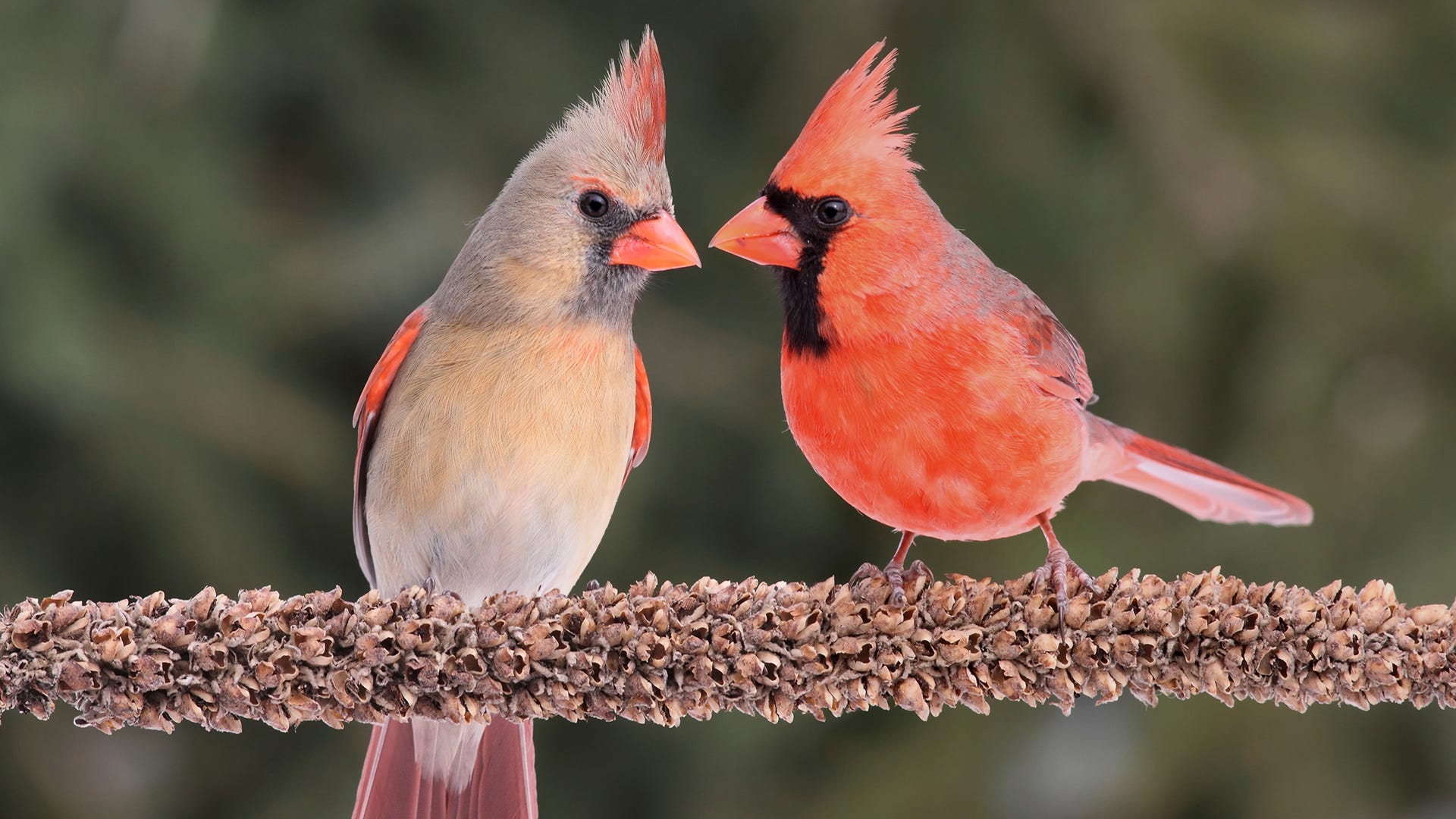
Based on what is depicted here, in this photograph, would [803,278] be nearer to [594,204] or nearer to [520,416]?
[594,204]

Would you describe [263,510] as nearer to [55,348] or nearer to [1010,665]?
[55,348]

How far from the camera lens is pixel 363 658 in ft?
4.30

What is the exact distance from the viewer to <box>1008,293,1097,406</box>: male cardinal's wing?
1.72 m

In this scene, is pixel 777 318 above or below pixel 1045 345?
above

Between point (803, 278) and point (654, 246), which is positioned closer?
point (803, 278)

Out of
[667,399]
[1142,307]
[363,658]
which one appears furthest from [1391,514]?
[363,658]

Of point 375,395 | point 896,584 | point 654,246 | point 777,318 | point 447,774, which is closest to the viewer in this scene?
point 896,584

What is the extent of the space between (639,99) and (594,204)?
150 mm

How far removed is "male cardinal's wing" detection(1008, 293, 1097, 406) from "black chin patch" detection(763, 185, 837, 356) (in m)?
0.28

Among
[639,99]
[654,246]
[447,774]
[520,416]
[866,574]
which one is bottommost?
[447,774]

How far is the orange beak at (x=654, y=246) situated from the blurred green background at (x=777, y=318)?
1.33m

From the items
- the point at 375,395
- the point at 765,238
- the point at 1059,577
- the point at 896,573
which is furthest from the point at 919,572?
the point at 375,395

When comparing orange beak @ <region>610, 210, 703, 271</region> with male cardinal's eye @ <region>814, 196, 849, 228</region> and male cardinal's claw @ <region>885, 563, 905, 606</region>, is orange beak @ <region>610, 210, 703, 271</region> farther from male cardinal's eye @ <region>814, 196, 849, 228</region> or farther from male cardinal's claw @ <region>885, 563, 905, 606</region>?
male cardinal's claw @ <region>885, 563, 905, 606</region>

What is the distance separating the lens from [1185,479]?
1829mm
